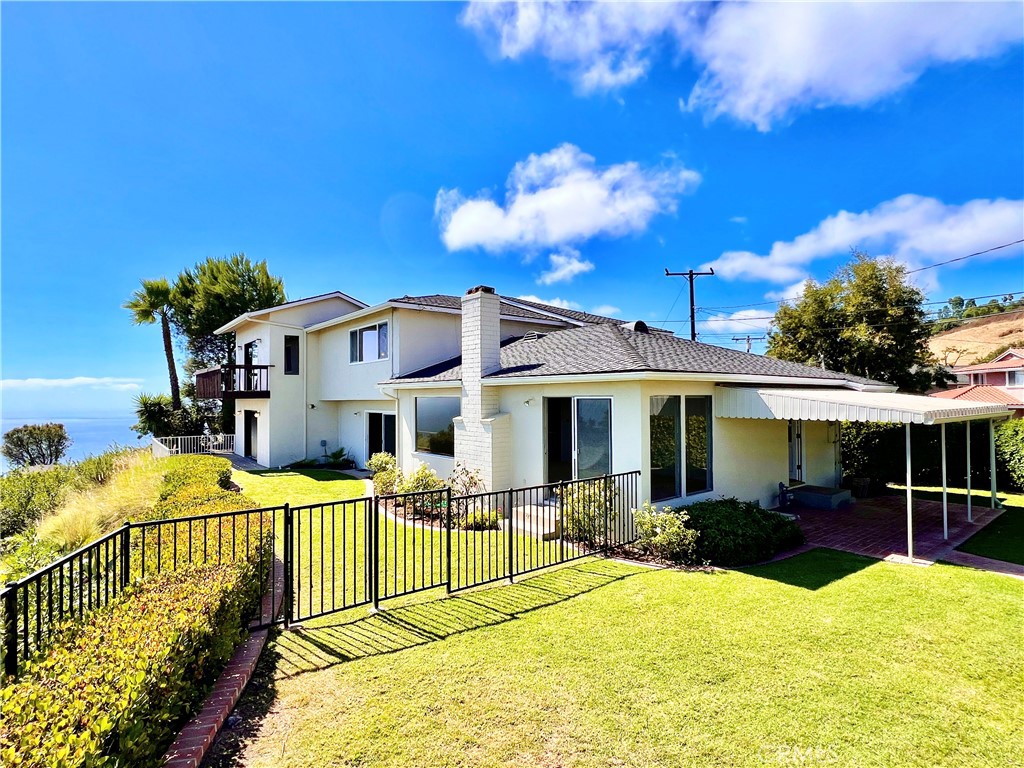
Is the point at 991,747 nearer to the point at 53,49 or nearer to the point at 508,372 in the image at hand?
the point at 508,372

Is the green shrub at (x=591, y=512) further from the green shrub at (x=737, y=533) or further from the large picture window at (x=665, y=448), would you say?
the green shrub at (x=737, y=533)

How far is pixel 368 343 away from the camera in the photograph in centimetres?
1995

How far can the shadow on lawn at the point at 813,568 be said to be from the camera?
24.4 ft

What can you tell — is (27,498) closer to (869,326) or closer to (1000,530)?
(1000,530)

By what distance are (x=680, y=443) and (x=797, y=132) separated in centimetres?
1326

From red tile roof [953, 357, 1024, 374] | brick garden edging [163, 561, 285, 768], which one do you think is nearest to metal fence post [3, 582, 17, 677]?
brick garden edging [163, 561, 285, 768]

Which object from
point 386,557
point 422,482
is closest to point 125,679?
point 386,557

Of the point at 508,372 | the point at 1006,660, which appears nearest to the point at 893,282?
the point at 508,372

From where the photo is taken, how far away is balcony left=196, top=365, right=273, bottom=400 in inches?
859

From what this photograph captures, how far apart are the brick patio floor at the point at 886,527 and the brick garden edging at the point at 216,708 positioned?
32.4 ft

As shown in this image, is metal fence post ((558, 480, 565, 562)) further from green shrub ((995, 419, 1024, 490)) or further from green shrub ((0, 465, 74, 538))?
green shrub ((995, 419, 1024, 490))

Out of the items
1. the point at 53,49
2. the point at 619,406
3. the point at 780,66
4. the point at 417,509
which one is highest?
the point at 780,66

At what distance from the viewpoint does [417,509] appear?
1247 centimetres

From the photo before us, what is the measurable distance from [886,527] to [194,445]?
103 ft
